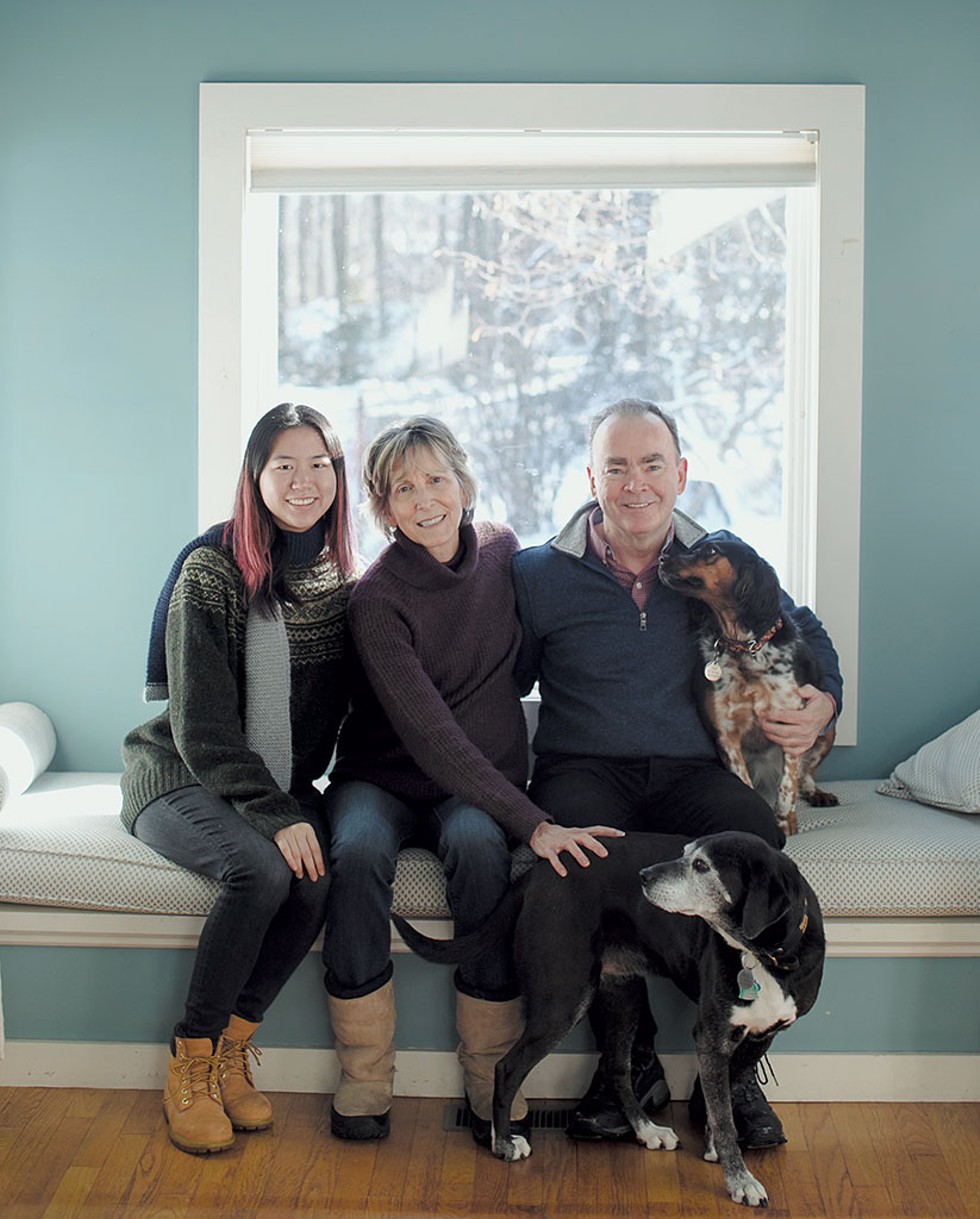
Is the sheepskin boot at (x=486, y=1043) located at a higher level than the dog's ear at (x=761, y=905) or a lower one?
lower

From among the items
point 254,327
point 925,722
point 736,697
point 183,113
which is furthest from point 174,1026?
point 183,113

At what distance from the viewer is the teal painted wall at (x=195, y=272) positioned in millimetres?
2863

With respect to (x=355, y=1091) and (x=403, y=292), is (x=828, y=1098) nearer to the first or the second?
(x=355, y=1091)

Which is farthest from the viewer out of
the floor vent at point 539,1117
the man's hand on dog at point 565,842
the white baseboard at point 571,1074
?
the white baseboard at point 571,1074

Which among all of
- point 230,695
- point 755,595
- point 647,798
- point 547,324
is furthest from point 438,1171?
point 547,324

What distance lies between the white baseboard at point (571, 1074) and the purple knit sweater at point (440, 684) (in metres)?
0.47

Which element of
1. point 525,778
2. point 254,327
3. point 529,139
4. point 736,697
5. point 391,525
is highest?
point 529,139

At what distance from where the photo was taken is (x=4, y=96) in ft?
9.57

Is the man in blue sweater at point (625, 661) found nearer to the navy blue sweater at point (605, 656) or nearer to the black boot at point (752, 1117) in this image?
the navy blue sweater at point (605, 656)

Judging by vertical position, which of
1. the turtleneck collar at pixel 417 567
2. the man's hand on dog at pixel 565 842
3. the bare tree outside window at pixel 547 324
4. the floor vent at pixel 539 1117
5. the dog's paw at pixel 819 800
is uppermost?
the bare tree outside window at pixel 547 324

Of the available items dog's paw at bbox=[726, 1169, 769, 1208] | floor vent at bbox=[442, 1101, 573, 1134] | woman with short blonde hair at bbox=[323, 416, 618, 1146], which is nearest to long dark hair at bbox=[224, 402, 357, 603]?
woman with short blonde hair at bbox=[323, 416, 618, 1146]

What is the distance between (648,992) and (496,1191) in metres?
0.46

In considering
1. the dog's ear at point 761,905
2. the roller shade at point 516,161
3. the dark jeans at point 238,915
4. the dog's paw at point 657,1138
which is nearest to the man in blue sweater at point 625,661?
the dog's paw at point 657,1138

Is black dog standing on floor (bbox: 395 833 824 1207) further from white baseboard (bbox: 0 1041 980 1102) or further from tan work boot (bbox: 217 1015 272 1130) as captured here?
tan work boot (bbox: 217 1015 272 1130)
